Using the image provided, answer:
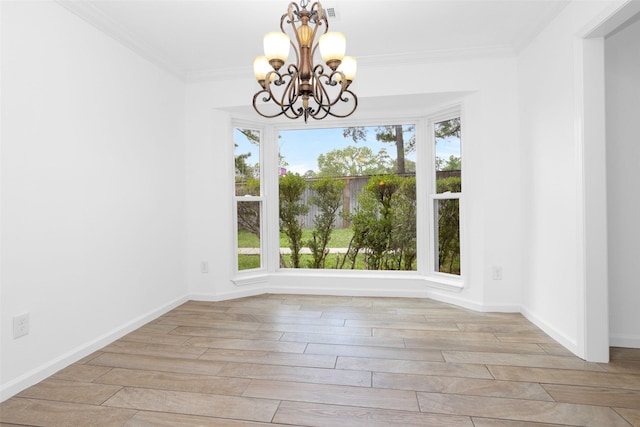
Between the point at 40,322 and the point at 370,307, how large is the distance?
260 cm

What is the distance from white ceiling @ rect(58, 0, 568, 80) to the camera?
2477 millimetres

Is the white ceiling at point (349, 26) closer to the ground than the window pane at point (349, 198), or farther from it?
farther from it

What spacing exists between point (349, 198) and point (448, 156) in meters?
1.19

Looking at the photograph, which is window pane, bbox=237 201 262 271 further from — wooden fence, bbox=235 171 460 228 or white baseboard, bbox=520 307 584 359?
white baseboard, bbox=520 307 584 359

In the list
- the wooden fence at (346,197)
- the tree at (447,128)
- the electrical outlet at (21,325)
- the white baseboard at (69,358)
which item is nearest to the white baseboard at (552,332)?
the tree at (447,128)

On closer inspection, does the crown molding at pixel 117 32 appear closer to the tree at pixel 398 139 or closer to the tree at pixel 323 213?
the tree at pixel 323 213

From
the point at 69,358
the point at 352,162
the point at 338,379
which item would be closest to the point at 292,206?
the point at 352,162

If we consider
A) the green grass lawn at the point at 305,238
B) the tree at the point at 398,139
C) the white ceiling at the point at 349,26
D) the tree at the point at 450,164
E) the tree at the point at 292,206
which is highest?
the white ceiling at the point at 349,26

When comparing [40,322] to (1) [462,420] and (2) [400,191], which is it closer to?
(1) [462,420]

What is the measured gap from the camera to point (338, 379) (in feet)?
6.71

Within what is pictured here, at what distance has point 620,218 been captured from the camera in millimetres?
2416

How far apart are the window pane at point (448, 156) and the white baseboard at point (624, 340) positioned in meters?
1.70

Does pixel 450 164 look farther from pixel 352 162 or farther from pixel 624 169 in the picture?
pixel 624 169

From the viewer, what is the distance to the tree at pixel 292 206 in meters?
4.15
